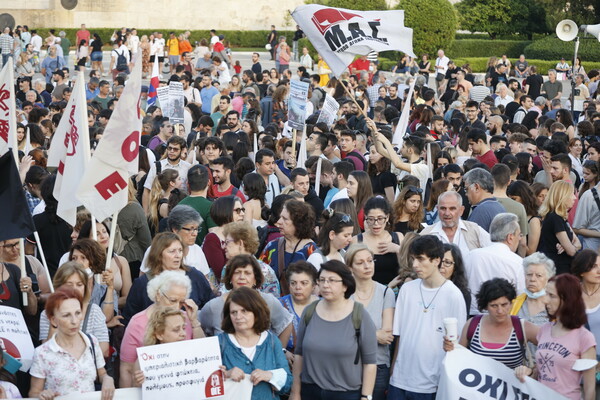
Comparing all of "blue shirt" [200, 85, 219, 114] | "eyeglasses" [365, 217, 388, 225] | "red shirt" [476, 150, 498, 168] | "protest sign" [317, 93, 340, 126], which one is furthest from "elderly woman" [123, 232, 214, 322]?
"blue shirt" [200, 85, 219, 114]

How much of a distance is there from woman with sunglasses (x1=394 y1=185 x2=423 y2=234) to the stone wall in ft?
154

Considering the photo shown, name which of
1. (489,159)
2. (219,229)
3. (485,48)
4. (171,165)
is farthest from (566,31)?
(485,48)

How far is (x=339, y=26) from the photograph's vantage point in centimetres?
1216

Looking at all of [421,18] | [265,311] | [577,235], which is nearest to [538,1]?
[421,18]

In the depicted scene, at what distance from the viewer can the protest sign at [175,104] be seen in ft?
46.4

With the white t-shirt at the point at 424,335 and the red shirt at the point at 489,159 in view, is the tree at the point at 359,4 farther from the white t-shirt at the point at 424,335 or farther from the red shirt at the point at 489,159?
the white t-shirt at the point at 424,335

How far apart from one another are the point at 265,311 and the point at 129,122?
82.9 inches

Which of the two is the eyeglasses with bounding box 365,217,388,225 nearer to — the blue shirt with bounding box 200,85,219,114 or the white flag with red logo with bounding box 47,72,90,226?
the white flag with red logo with bounding box 47,72,90,226

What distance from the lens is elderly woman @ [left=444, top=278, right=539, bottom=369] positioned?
6.11m

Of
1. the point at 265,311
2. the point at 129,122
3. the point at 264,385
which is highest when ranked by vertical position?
the point at 129,122

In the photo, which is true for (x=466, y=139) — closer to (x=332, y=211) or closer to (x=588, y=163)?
(x=588, y=163)

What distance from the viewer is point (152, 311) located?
6078 millimetres

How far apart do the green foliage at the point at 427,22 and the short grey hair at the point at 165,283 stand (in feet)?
111

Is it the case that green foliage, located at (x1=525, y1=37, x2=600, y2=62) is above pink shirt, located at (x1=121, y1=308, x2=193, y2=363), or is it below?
above
